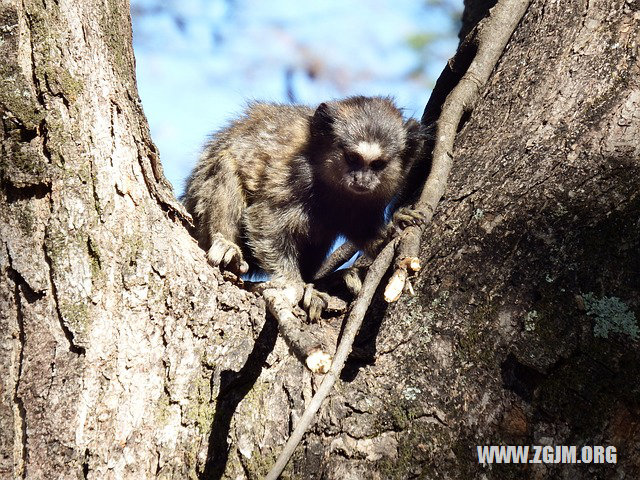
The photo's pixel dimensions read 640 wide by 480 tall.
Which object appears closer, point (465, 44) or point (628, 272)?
point (628, 272)

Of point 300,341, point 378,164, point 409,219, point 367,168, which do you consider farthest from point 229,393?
point 378,164

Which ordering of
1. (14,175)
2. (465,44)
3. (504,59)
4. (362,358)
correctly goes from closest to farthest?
(14,175), (362,358), (504,59), (465,44)

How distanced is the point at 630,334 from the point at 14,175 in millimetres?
3100

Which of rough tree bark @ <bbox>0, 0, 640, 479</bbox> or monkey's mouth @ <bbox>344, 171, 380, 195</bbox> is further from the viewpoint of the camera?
monkey's mouth @ <bbox>344, 171, 380, 195</bbox>

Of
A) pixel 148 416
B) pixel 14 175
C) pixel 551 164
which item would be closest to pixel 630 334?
pixel 551 164

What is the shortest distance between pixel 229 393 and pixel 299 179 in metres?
3.38

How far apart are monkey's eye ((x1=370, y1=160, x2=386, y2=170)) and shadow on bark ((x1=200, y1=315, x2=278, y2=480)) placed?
10.8 ft

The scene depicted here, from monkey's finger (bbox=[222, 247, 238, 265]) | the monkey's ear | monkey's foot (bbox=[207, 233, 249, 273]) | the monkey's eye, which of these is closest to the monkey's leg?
monkey's foot (bbox=[207, 233, 249, 273])

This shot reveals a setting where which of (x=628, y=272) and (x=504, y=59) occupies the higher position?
(x=504, y=59)

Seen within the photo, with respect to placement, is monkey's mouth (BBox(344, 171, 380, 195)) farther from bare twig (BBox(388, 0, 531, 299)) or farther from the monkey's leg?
bare twig (BBox(388, 0, 531, 299))

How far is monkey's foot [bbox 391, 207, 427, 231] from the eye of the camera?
423 centimetres

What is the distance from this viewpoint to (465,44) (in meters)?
5.84

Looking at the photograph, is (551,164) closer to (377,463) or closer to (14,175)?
(377,463)

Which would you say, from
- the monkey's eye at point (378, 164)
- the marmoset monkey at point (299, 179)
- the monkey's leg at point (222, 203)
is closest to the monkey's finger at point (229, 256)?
the monkey's leg at point (222, 203)
